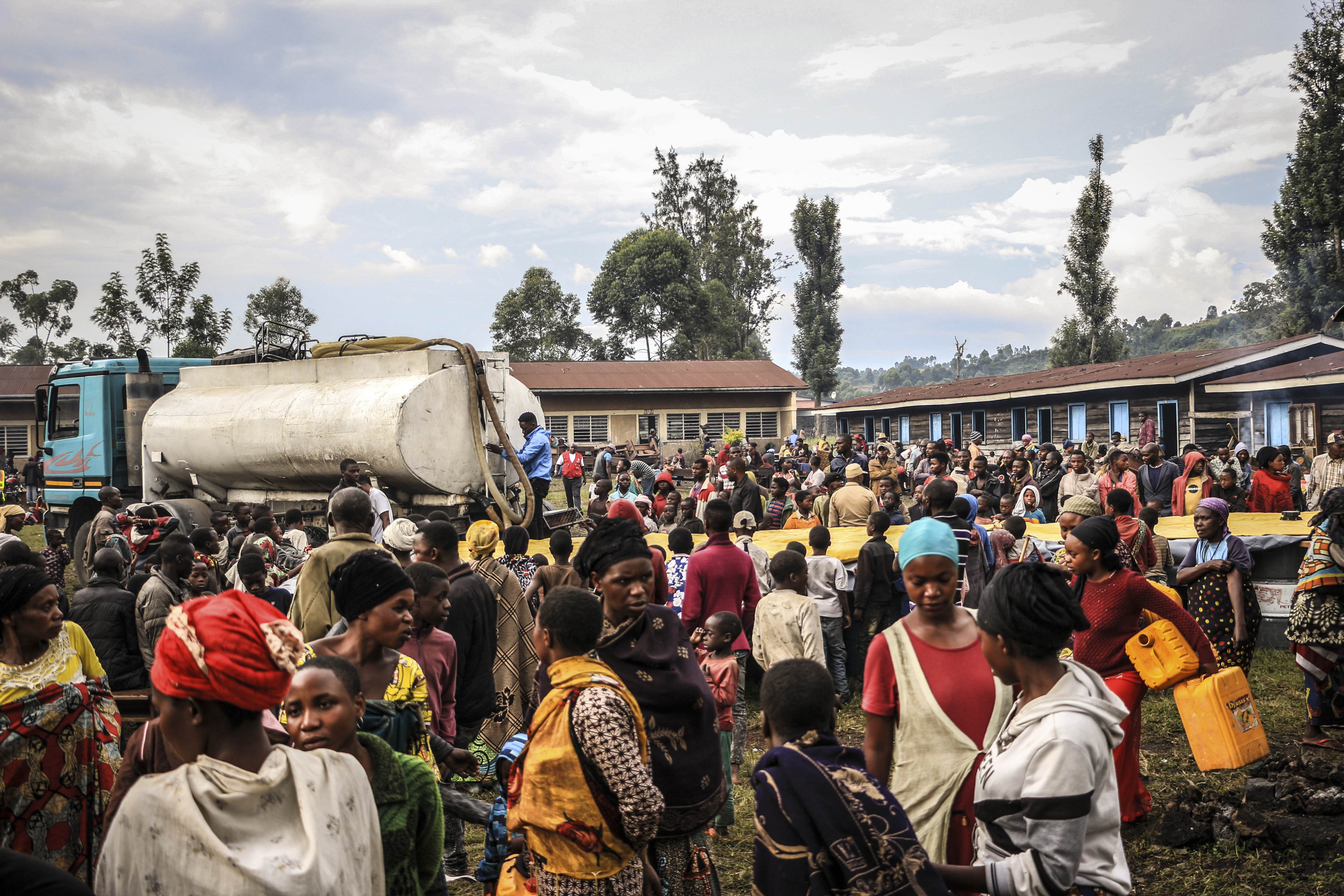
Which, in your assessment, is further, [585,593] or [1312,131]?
[1312,131]

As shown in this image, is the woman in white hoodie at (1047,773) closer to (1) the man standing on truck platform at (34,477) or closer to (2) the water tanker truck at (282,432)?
(2) the water tanker truck at (282,432)

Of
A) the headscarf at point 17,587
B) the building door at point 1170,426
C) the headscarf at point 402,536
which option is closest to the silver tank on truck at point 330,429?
the headscarf at point 402,536

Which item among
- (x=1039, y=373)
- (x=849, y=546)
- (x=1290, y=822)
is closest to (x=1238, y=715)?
(x=1290, y=822)

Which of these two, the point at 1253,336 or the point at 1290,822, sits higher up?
the point at 1253,336

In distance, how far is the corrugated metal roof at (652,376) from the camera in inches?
1336

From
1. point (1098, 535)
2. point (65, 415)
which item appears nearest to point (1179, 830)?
point (1098, 535)

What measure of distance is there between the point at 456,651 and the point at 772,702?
2.43 metres

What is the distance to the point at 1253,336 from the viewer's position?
45406 mm

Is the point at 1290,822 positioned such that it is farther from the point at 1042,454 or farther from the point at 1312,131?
the point at 1312,131

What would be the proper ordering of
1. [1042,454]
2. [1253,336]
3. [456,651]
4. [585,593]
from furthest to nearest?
1. [1253,336]
2. [1042,454]
3. [456,651]
4. [585,593]

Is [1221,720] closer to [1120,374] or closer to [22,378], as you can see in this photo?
[1120,374]

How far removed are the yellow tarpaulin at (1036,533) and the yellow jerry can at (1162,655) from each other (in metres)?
3.49

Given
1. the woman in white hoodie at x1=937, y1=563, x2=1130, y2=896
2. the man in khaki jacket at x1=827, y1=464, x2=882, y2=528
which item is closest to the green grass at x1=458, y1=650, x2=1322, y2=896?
the woman in white hoodie at x1=937, y1=563, x2=1130, y2=896

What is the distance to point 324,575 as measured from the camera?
471cm
